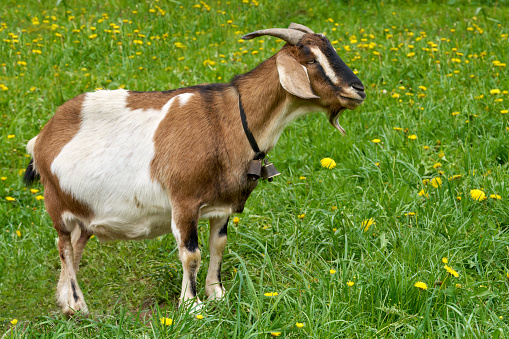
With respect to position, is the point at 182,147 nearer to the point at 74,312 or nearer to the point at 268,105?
the point at 268,105

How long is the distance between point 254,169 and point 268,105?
373mm

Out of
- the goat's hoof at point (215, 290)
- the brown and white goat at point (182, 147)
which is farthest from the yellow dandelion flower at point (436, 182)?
the goat's hoof at point (215, 290)

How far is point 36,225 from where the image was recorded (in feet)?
15.8

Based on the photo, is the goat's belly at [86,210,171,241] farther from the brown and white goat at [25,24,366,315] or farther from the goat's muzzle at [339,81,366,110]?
the goat's muzzle at [339,81,366,110]

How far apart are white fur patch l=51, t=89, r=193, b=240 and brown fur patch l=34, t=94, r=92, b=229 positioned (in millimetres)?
51

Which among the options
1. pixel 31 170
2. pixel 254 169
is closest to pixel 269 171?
pixel 254 169

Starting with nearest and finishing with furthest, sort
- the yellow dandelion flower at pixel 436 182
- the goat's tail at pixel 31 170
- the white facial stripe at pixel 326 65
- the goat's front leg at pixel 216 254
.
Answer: the white facial stripe at pixel 326 65, the goat's front leg at pixel 216 254, the goat's tail at pixel 31 170, the yellow dandelion flower at pixel 436 182

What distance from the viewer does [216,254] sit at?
150 inches

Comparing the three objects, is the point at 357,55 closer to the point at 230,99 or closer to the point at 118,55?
the point at 118,55

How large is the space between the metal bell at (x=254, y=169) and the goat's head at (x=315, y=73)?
0.47m

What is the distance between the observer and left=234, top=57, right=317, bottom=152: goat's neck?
337 centimetres

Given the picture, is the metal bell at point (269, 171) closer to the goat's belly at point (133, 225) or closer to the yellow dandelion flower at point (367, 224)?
the goat's belly at point (133, 225)

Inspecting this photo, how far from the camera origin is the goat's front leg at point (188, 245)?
134 inches

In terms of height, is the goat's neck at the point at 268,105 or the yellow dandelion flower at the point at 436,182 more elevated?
the goat's neck at the point at 268,105
